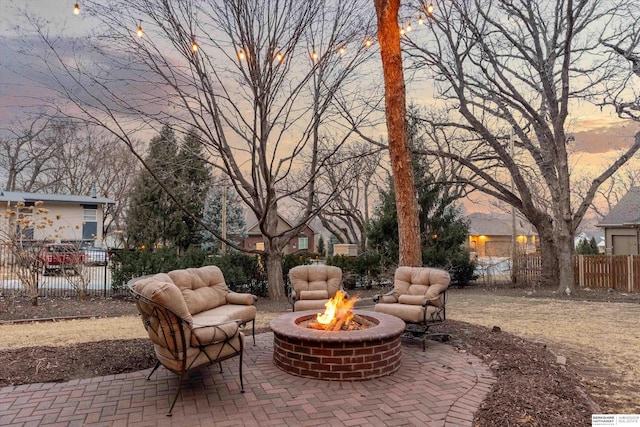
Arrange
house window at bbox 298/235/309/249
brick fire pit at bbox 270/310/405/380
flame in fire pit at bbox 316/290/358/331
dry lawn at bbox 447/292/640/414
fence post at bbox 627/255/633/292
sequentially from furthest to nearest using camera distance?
1. house window at bbox 298/235/309/249
2. fence post at bbox 627/255/633/292
3. flame in fire pit at bbox 316/290/358/331
4. dry lawn at bbox 447/292/640/414
5. brick fire pit at bbox 270/310/405/380

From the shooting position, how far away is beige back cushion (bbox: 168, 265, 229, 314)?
4.80m

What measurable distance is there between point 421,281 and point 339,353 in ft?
Result: 7.65

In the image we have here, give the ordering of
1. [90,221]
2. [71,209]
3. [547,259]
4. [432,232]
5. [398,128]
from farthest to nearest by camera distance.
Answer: [90,221]
[71,209]
[547,259]
[432,232]
[398,128]

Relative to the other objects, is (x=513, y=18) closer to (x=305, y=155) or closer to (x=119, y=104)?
(x=305, y=155)

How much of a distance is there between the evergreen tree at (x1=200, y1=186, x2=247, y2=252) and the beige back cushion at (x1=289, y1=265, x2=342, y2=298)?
1099 cm

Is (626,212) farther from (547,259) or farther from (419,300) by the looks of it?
(419,300)

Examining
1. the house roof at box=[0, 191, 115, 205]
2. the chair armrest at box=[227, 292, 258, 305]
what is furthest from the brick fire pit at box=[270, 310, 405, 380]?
the house roof at box=[0, 191, 115, 205]

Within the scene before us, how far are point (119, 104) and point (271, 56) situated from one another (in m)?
2.91

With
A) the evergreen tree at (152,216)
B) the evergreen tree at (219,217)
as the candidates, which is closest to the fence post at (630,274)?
the evergreen tree at (219,217)

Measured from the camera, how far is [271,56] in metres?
6.53

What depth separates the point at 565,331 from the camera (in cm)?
638

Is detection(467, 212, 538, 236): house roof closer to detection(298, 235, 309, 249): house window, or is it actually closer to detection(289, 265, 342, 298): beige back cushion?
detection(298, 235, 309, 249): house window

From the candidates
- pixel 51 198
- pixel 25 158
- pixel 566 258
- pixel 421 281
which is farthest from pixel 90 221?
pixel 566 258

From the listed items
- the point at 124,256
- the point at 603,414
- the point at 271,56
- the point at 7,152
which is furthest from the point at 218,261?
the point at 7,152
